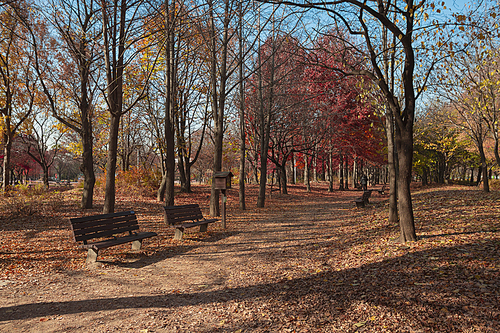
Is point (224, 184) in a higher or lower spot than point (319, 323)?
higher

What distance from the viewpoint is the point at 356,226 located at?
30.3 feet

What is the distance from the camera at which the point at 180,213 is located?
8.67 m

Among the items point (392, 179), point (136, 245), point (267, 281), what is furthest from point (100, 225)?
point (392, 179)

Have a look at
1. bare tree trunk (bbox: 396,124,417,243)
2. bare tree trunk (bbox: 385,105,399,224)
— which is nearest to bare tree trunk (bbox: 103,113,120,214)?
bare tree trunk (bbox: 396,124,417,243)

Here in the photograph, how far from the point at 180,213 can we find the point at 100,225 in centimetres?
253

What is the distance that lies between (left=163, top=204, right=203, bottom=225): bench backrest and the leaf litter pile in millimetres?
545

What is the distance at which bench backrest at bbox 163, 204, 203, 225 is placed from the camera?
8.26 m

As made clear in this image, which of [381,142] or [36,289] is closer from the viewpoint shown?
[36,289]

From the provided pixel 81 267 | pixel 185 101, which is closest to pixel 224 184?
pixel 81 267

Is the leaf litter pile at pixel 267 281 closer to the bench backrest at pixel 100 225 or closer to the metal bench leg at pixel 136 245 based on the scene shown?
the metal bench leg at pixel 136 245

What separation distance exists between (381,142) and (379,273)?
71.4ft

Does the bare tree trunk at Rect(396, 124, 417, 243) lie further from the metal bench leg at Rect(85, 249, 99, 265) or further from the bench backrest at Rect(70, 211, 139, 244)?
the metal bench leg at Rect(85, 249, 99, 265)

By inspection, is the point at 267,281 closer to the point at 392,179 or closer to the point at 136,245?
the point at 136,245

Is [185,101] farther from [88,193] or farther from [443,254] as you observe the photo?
[443,254]
